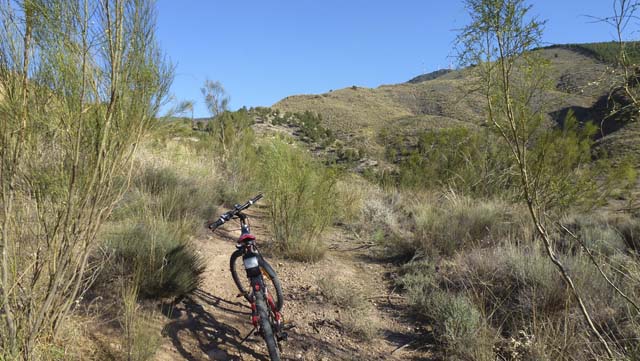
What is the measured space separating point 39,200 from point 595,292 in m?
4.57

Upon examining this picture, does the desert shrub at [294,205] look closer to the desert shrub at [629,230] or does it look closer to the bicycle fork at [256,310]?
the bicycle fork at [256,310]

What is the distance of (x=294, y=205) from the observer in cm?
599

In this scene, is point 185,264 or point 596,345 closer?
point 596,345

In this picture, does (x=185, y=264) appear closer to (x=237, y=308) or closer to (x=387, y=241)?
(x=237, y=308)

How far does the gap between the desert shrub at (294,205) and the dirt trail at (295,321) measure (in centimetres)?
32

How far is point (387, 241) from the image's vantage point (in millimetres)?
6594

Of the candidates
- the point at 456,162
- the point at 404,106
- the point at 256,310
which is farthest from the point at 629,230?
the point at 404,106

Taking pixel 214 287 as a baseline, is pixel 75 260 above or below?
above

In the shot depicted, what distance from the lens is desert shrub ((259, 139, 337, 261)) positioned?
228 inches

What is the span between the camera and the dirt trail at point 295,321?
3.35 m

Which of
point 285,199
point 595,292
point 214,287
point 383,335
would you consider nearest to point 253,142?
point 285,199

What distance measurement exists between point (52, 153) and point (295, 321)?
2.73 m

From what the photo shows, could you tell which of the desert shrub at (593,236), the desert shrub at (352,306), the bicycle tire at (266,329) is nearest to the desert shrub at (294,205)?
the desert shrub at (352,306)

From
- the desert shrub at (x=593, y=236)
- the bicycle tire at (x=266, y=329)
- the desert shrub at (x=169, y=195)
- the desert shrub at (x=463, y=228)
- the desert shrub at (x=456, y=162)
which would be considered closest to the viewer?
the bicycle tire at (x=266, y=329)
